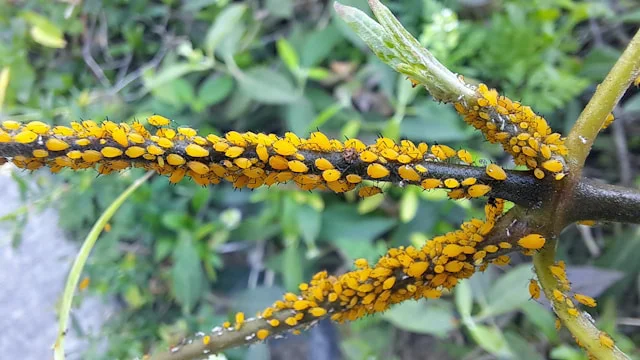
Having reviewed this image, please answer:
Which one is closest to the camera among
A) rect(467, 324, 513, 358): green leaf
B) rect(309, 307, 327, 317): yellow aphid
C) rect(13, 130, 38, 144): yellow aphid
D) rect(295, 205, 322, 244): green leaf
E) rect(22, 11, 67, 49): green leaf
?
rect(13, 130, 38, 144): yellow aphid

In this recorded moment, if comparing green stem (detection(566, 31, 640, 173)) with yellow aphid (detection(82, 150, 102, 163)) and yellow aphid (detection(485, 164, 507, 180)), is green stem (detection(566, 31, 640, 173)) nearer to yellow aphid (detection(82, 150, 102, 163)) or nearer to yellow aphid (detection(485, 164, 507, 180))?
yellow aphid (detection(485, 164, 507, 180))

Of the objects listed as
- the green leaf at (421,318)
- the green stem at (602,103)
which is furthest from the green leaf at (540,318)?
the green stem at (602,103)

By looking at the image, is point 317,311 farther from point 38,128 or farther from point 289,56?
point 289,56

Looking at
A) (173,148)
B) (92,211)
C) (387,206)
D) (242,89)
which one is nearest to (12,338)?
(92,211)

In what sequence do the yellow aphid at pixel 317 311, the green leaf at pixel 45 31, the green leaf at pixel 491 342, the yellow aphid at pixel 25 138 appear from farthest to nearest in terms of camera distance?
the green leaf at pixel 45 31
the green leaf at pixel 491 342
the yellow aphid at pixel 317 311
the yellow aphid at pixel 25 138

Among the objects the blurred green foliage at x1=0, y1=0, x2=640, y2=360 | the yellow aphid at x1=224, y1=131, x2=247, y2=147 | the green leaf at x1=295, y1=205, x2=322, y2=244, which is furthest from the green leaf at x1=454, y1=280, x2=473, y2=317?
the yellow aphid at x1=224, y1=131, x2=247, y2=147

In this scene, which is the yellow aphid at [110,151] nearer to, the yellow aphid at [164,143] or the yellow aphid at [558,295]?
the yellow aphid at [164,143]

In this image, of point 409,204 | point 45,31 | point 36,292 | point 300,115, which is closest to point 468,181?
point 409,204
